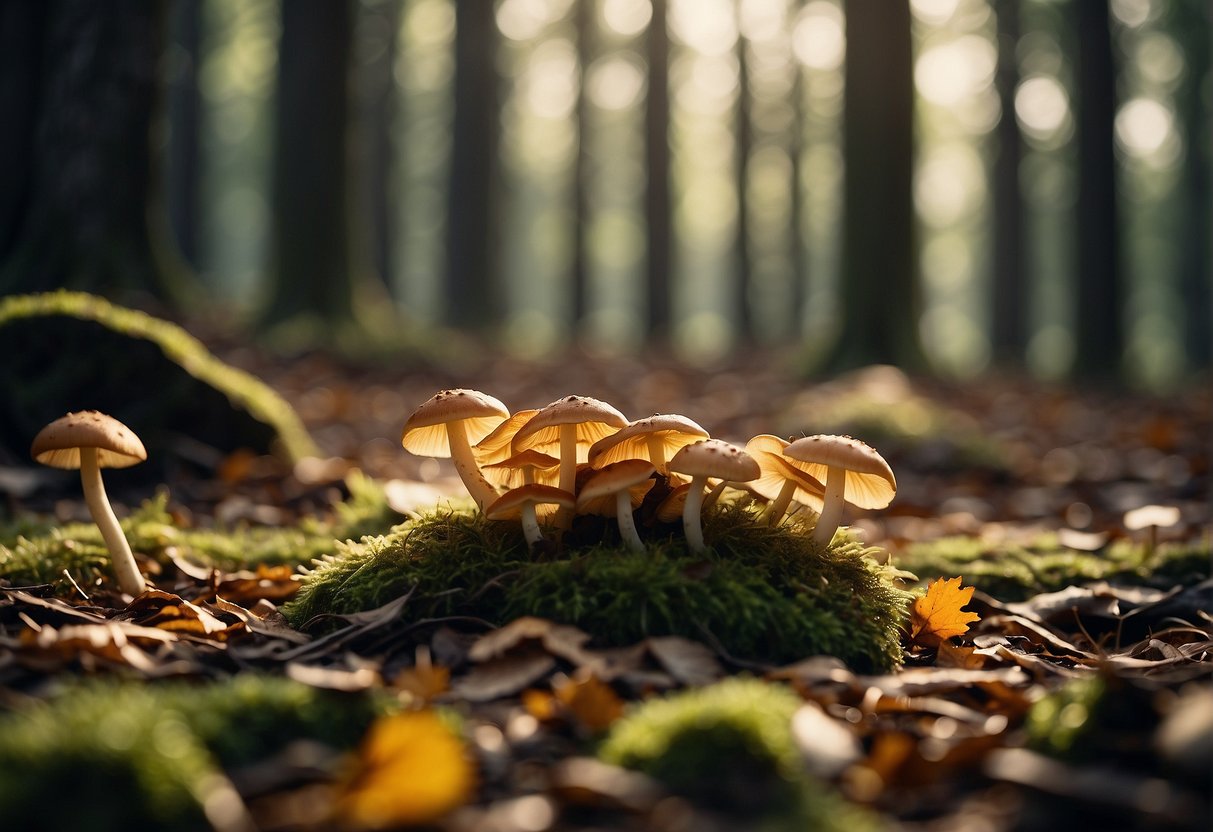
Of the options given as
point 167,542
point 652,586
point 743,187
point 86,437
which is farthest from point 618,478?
point 743,187

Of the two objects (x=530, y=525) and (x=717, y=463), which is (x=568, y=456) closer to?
(x=530, y=525)

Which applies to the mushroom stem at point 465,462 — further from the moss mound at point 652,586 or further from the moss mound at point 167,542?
the moss mound at point 167,542

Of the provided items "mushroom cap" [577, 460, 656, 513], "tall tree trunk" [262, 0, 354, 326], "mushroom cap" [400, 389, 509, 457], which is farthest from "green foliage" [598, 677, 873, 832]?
"tall tree trunk" [262, 0, 354, 326]

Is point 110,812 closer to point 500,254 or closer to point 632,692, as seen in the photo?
point 632,692

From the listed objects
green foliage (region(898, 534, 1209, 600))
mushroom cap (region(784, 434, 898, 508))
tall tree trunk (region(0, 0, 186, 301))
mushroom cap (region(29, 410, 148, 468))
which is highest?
tall tree trunk (region(0, 0, 186, 301))

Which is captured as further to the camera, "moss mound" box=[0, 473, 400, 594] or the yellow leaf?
"moss mound" box=[0, 473, 400, 594]

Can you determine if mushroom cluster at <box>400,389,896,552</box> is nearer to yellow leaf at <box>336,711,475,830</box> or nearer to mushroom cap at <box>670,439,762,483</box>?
mushroom cap at <box>670,439,762,483</box>
